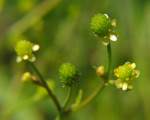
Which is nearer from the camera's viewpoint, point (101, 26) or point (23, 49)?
point (101, 26)

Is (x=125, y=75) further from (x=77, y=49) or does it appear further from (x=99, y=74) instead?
(x=77, y=49)

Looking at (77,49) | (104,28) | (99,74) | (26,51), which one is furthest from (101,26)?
(77,49)

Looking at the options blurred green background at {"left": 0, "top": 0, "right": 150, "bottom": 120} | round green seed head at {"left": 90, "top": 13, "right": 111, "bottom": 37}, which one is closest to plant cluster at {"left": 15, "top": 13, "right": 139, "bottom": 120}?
round green seed head at {"left": 90, "top": 13, "right": 111, "bottom": 37}

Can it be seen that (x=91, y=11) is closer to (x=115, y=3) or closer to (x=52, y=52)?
(x=115, y=3)

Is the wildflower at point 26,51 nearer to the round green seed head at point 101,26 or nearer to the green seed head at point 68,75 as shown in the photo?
the green seed head at point 68,75

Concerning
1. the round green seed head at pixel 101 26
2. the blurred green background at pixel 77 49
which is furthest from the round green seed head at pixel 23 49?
the blurred green background at pixel 77 49

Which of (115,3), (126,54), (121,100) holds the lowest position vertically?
(121,100)

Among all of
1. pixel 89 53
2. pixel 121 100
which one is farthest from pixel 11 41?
pixel 121 100

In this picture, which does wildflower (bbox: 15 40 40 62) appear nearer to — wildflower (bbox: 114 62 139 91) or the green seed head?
the green seed head
